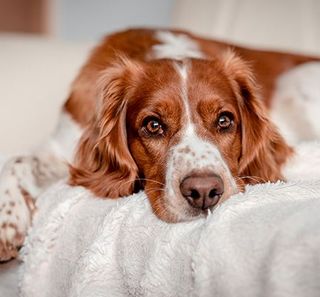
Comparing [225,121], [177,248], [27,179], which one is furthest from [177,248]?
[27,179]

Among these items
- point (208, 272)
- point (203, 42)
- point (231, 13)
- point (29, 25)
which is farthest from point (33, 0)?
point (208, 272)

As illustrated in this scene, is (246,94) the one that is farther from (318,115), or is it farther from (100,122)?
(318,115)

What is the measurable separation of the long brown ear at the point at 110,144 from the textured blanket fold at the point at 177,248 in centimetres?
11

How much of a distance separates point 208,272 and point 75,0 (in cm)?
331

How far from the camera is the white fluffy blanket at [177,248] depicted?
1.03m

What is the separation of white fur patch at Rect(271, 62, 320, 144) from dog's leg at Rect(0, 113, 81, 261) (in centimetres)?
90

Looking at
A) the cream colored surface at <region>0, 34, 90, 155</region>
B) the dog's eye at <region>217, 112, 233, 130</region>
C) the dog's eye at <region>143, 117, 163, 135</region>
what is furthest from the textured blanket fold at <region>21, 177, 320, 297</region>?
the cream colored surface at <region>0, 34, 90, 155</region>

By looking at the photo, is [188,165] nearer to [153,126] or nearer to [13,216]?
[153,126]

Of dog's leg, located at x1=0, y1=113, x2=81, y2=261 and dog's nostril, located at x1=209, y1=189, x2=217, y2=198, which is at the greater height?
dog's nostril, located at x1=209, y1=189, x2=217, y2=198

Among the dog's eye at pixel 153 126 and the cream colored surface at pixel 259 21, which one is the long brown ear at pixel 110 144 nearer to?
the dog's eye at pixel 153 126

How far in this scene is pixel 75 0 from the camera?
4.09m

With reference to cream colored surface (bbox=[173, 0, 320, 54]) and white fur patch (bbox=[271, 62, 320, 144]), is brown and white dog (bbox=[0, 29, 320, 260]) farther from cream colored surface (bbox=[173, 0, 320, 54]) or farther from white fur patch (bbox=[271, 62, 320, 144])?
cream colored surface (bbox=[173, 0, 320, 54])

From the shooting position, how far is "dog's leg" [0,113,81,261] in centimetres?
165

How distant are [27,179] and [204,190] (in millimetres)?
721
